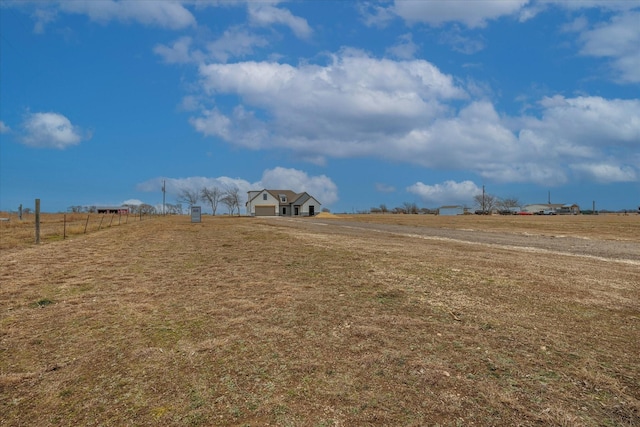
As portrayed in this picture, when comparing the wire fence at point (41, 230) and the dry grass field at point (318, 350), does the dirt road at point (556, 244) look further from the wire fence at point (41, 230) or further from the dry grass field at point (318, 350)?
the wire fence at point (41, 230)

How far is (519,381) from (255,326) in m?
2.91

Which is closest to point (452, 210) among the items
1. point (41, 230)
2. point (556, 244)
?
point (556, 244)

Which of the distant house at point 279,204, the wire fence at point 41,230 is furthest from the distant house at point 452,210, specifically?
the wire fence at point 41,230

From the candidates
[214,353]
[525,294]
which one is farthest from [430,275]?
[214,353]

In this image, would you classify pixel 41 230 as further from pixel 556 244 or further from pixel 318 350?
pixel 556 244

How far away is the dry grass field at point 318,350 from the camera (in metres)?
2.88

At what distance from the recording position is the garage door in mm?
78188

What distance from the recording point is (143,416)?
9.16 feet

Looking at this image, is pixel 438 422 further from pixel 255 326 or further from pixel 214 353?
pixel 255 326

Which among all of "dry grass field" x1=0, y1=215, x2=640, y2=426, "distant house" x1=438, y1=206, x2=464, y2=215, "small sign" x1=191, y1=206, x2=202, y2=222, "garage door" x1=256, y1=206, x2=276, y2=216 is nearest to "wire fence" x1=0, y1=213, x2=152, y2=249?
"small sign" x1=191, y1=206, x2=202, y2=222

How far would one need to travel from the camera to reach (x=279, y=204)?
260ft

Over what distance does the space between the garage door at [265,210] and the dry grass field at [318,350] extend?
231 feet

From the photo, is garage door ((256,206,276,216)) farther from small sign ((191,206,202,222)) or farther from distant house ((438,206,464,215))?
distant house ((438,206,464,215))

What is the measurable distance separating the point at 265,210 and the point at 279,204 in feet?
10.7
